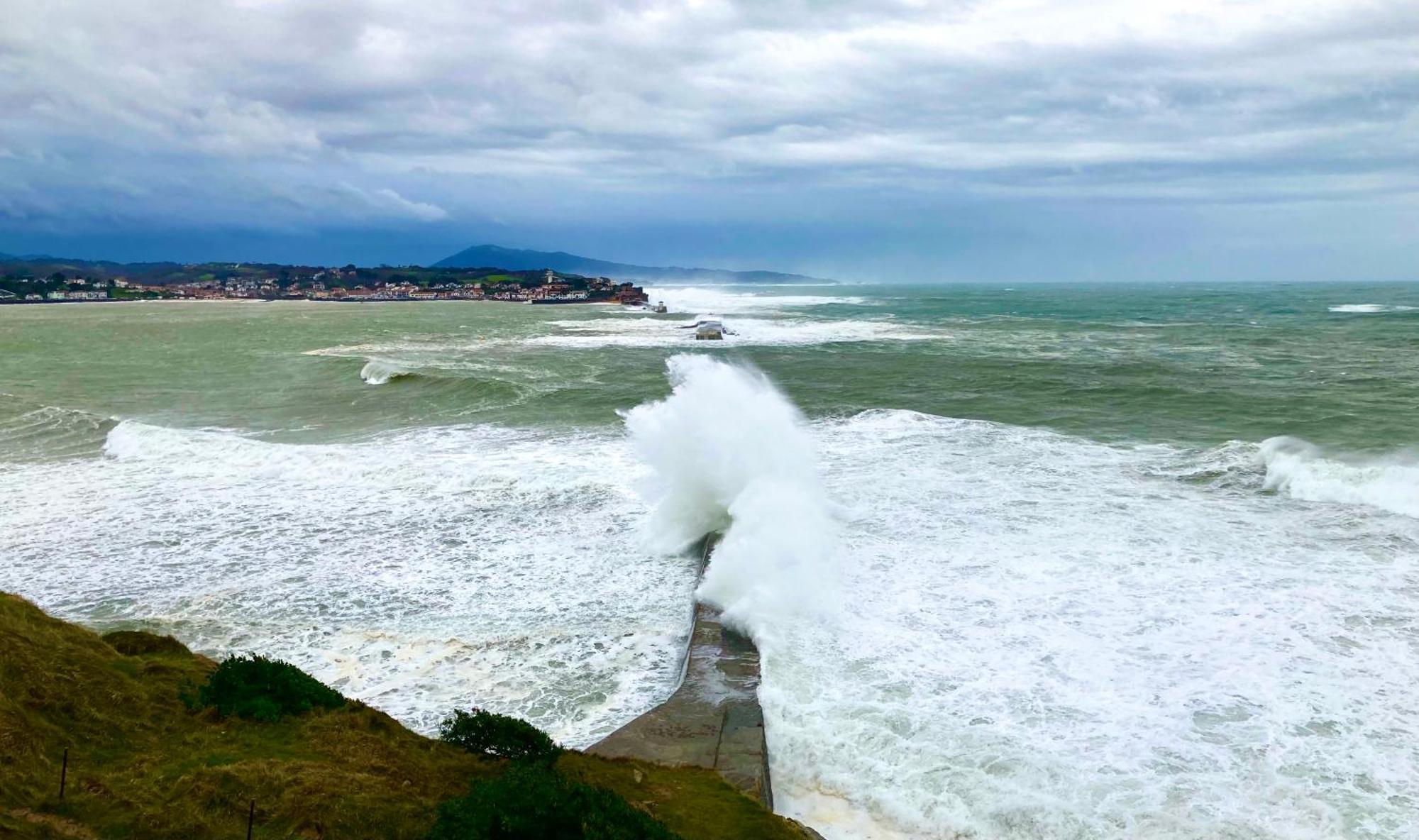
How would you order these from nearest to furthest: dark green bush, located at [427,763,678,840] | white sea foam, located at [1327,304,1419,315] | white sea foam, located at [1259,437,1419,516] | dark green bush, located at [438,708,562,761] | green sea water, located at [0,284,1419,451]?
1. dark green bush, located at [427,763,678,840]
2. dark green bush, located at [438,708,562,761]
3. white sea foam, located at [1259,437,1419,516]
4. green sea water, located at [0,284,1419,451]
5. white sea foam, located at [1327,304,1419,315]

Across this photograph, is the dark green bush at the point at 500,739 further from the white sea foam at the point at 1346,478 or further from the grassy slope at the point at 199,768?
the white sea foam at the point at 1346,478

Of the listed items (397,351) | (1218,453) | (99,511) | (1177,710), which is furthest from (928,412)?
(397,351)

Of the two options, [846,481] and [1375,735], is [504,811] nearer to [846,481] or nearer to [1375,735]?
[1375,735]

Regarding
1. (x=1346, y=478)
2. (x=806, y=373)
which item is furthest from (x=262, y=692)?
(x=806, y=373)

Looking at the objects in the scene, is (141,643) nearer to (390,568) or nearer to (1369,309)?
(390,568)

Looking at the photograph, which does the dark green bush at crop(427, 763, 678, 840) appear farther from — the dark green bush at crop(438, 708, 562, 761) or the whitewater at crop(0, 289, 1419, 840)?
the whitewater at crop(0, 289, 1419, 840)

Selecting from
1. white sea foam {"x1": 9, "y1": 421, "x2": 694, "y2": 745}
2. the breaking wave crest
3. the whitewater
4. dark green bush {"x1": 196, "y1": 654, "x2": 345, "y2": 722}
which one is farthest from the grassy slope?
the breaking wave crest

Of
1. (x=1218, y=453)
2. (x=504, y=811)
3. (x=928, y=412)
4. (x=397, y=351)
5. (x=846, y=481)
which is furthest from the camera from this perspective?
(x=397, y=351)

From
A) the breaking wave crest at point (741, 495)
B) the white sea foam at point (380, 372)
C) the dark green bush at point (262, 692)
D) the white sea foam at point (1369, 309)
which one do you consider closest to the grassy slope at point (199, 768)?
the dark green bush at point (262, 692)
